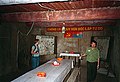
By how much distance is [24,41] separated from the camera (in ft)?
33.2

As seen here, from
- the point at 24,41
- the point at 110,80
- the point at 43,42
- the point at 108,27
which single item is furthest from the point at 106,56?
the point at 24,41

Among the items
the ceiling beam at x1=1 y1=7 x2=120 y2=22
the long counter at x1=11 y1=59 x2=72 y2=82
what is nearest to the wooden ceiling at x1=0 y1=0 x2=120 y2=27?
the ceiling beam at x1=1 y1=7 x2=120 y2=22

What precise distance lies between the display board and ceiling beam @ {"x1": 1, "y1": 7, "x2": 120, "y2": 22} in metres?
5.02

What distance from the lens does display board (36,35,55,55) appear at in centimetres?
1108

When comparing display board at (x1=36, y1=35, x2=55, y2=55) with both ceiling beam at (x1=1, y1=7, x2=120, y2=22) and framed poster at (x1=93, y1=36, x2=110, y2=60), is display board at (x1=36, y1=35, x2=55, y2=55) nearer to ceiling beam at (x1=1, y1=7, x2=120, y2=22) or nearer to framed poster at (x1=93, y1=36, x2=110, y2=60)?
framed poster at (x1=93, y1=36, x2=110, y2=60)

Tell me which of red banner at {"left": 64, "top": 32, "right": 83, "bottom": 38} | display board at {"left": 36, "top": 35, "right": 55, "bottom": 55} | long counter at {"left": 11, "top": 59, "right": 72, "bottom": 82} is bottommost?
long counter at {"left": 11, "top": 59, "right": 72, "bottom": 82}

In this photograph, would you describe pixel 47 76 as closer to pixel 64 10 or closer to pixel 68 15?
pixel 68 15

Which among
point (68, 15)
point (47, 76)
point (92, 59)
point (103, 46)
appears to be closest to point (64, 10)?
point (68, 15)

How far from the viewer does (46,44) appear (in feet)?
36.6

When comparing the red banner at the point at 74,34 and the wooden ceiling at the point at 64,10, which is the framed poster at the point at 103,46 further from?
the wooden ceiling at the point at 64,10

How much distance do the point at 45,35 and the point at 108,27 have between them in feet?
15.3

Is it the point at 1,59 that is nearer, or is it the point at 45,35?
the point at 1,59

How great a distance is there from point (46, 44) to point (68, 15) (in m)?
5.96

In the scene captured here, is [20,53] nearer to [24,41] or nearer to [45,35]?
[24,41]
